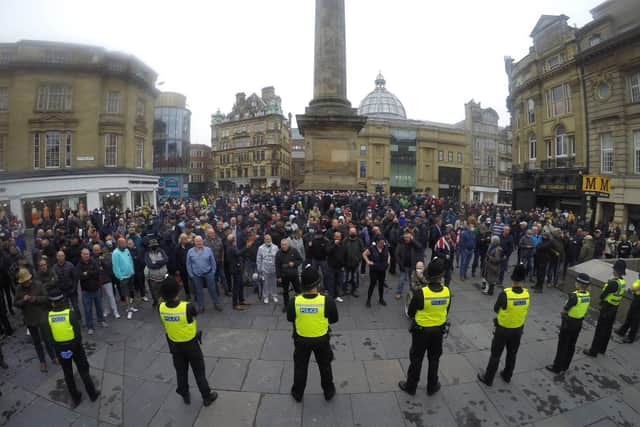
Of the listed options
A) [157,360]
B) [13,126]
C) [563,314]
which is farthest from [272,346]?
[13,126]

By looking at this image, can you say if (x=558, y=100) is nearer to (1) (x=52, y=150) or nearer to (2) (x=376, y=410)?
(2) (x=376, y=410)

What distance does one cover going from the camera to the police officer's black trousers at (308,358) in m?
3.68

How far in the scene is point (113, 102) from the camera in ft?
29.5

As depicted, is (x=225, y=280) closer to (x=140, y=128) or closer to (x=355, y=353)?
(x=355, y=353)

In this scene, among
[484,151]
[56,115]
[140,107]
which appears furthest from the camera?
[484,151]

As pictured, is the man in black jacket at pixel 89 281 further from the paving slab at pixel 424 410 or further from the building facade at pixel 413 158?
the building facade at pixel 413 158

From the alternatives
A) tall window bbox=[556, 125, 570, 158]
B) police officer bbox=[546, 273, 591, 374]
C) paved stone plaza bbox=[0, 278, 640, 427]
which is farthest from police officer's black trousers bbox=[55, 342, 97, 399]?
tall window bbox=[556, 125, 570, 158]

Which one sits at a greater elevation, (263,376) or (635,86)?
(635,86)

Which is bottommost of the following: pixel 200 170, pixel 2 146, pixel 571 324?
pixel 571 324

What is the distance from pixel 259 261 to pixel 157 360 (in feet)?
9.67

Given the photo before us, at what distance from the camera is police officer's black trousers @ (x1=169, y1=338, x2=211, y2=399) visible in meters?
3.76

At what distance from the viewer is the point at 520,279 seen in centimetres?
422

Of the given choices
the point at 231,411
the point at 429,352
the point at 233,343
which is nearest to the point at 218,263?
the point at 233,343

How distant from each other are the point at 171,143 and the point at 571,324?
186 ft
